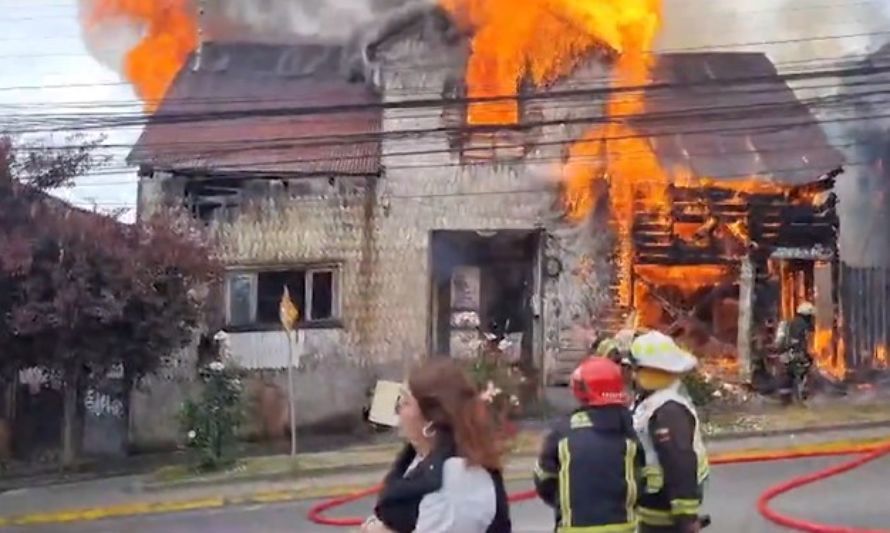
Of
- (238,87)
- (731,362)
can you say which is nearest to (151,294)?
(238,87)

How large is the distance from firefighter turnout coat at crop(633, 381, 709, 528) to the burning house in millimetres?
13748

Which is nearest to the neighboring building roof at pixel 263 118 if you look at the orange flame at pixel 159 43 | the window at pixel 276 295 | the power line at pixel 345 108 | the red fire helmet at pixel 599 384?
the power line at pixel 345 108

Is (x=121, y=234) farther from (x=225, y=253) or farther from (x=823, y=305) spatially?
(x=823, y=305)

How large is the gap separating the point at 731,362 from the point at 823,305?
1.84 m

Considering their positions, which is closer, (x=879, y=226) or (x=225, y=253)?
(x=225, y=253)

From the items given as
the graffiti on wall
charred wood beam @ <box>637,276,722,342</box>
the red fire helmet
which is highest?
charred wood beam @ <box>637,276,722,342</box>

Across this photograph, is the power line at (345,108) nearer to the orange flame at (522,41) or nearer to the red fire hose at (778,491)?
the orange flame at (522,41)

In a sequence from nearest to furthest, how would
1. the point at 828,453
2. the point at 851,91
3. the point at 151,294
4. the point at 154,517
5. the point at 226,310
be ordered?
the point at 154,517 < the point at 828,453 < the point at 151,294 < the point at 226,310 < the point at 851,91

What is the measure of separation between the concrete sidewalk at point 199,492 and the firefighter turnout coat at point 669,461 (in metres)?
8.32

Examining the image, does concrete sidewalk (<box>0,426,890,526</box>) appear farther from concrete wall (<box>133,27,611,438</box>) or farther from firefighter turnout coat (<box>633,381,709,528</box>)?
firefighter turnout coat (<box>633,381,709,528</box>)

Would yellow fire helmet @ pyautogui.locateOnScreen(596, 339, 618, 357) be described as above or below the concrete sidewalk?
above

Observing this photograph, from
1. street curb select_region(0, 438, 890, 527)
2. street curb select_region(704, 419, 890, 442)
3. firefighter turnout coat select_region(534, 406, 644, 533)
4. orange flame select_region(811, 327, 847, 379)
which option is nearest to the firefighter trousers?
firefighter turnout coat select_region(534, 406, 644, 533)

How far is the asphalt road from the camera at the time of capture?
10.2 m

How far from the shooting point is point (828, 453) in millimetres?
13867
